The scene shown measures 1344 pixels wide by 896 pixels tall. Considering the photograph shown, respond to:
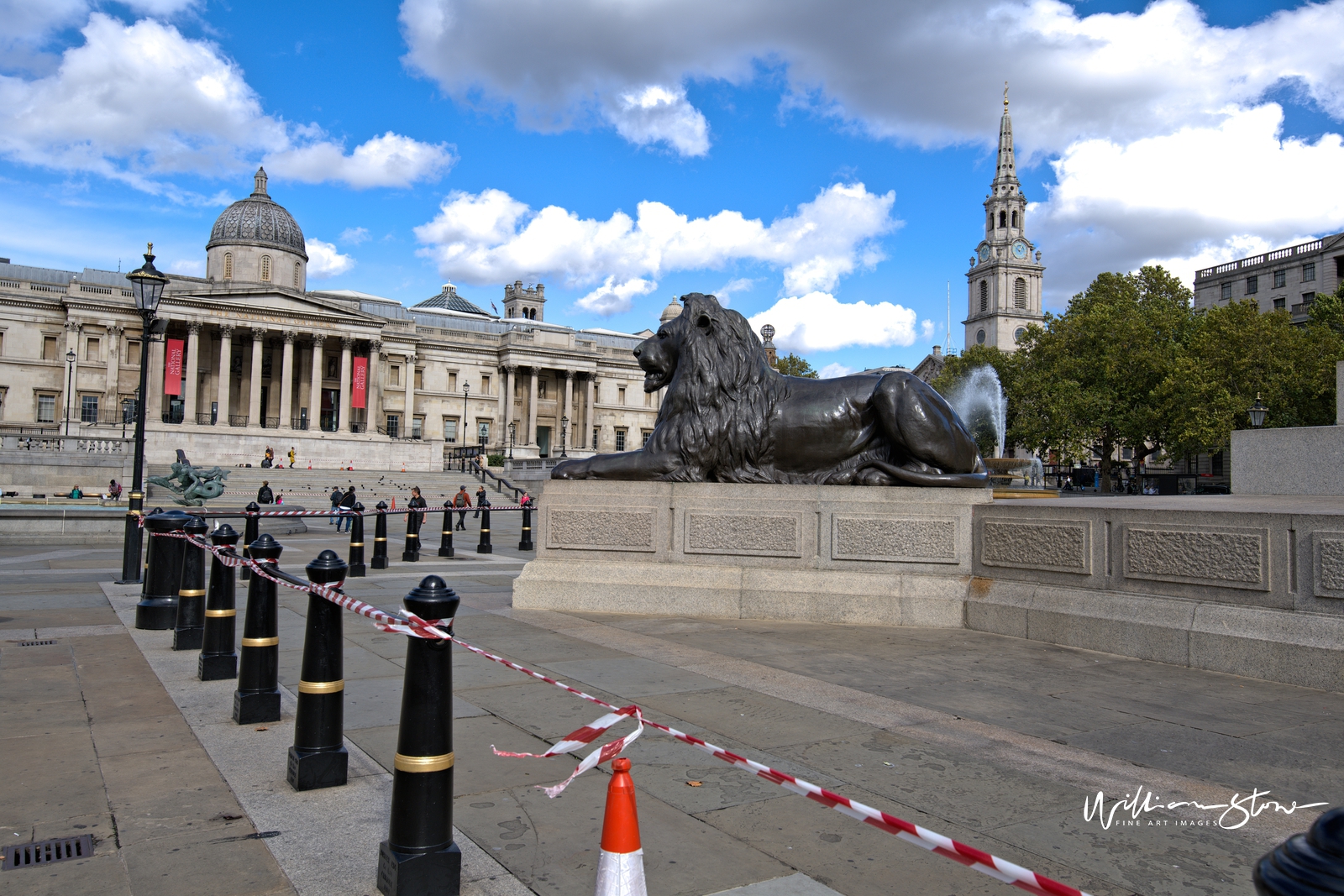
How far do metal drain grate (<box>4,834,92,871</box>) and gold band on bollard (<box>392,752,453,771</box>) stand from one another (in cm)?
131

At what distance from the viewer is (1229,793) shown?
3.78 m

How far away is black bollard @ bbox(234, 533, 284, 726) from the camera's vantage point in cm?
499

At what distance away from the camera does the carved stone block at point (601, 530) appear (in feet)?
29.6

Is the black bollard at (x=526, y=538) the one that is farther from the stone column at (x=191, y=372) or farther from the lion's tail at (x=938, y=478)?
the stone column at (x=191, y=372)

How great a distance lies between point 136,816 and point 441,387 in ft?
275

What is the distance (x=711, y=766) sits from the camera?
4.23 meters

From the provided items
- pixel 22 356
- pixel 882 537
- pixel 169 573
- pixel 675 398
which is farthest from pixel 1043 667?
pixel 22 356

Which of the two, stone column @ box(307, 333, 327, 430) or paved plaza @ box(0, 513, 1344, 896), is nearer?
paved plaza @ box(0, 513, 1344, 896)

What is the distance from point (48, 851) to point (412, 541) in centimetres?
1293

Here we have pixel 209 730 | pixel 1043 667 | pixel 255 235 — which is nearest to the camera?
pixel 209 730

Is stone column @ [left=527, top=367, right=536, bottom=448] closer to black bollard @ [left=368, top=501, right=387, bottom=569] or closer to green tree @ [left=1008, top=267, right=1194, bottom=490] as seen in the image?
green tree @ [left=1008, top=267, right=1194, bottom=490]

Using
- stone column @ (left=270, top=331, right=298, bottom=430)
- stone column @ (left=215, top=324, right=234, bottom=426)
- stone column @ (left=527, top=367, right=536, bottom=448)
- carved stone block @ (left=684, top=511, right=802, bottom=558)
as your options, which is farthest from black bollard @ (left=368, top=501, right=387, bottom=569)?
stone column @ (left=527, top=367, right=536, bottom=448)

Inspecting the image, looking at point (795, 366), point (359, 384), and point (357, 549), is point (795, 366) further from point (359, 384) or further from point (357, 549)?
point (357, 549)

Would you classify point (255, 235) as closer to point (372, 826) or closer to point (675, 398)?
point (675, 398)
